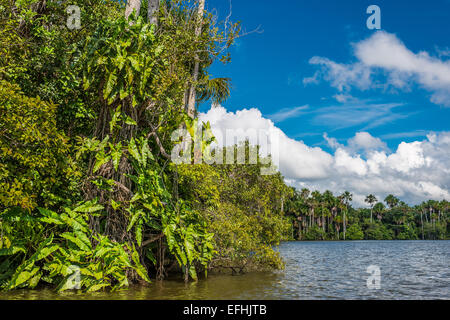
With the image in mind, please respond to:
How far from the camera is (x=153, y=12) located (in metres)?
10.5

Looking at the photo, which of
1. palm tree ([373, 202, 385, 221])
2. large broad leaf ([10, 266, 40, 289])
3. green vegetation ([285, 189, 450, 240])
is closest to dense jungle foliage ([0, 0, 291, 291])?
large broad leaf ([10, 266, 40, 289])

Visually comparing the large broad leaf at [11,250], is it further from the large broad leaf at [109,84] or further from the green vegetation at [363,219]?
the green vegetation at [363,219]

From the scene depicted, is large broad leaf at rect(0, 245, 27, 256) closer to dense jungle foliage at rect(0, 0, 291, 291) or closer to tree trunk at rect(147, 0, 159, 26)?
dense jungle foliage at rect(0, 0, 291, 291)

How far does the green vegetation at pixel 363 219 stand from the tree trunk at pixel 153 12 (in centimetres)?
6764

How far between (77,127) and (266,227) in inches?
454

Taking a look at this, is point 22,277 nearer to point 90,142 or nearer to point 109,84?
point 90,142

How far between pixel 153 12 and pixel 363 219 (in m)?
97.4

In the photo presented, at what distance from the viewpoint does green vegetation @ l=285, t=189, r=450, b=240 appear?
8312 cm

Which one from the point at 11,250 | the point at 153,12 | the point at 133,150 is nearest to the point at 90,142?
the point at 133,150

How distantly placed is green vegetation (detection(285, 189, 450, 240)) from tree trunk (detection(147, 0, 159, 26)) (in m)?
67.6

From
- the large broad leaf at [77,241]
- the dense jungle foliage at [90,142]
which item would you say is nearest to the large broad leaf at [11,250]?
the dense jungle foliage at [90,142]

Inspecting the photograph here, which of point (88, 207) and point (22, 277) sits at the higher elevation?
point (88, 207)
